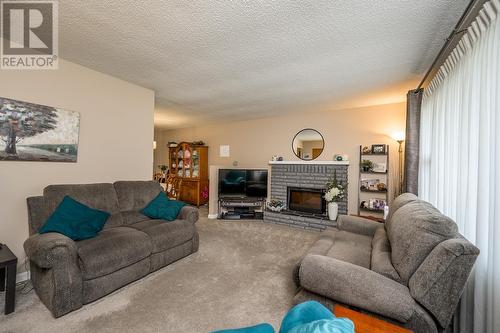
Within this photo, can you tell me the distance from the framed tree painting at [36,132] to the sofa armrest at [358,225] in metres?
3.60

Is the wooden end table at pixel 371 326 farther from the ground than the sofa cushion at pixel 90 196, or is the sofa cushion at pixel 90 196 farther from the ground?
the sofa cushion at pixel 90 196

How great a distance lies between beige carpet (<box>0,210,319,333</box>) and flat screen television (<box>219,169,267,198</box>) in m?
2.22

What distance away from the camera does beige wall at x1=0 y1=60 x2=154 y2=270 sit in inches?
87.5

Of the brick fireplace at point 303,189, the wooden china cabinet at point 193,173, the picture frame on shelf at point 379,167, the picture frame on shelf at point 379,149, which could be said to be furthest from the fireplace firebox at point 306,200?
the wooden china cabinet at point 193,173

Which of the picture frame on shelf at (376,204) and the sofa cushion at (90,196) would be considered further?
the picture frame on shelf at (376,204)

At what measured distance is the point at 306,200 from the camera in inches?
187

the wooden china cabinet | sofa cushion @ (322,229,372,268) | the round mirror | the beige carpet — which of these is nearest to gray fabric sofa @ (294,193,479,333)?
sofa cushion @ (322,229,372,268)

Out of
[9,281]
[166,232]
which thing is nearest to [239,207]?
[166,232]

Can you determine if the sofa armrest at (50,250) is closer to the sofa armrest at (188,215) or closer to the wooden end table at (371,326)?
the sofa armrest at (188,215)

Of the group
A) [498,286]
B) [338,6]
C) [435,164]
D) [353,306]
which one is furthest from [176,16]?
[435,164]

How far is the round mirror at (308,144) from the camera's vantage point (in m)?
4.78

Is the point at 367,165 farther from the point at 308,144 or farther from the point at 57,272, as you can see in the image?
the point at 57,272

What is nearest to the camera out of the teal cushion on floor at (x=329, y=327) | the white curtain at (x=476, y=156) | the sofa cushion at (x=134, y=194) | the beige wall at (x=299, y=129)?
the teal cushion on floor at (x=329, y=327)

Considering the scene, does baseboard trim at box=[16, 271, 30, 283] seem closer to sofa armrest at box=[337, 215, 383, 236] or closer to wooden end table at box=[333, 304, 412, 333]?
wooden end table at box=[333, 304, 412, 333]
